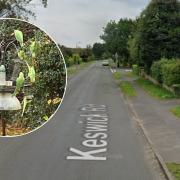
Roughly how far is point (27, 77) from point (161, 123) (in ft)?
56.4

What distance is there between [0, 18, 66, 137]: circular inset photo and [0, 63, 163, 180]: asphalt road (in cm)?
734

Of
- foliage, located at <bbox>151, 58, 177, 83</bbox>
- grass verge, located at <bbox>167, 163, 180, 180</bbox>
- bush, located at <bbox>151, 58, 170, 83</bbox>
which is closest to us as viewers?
grass verge, located at <bbox>167, 163, 180, 180</bbox>

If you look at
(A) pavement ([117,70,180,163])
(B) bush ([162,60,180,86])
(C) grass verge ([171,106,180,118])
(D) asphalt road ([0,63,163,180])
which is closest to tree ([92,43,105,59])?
(B) bush ([162,60,180,86])

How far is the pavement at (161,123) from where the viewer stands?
45.8ft

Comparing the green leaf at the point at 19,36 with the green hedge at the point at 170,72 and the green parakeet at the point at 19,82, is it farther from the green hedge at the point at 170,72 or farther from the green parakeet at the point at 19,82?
the green hedge at the point at 170,72

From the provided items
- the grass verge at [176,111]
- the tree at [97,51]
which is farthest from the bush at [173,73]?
the tree at [97,51]

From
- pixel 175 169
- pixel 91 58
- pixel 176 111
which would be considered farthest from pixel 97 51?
pixel 175 169

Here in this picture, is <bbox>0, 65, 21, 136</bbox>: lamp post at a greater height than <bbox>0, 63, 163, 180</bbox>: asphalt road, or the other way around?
<bbox>0, 65, 21, 136</bbox>: lamp post

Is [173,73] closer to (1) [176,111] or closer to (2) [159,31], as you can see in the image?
(1) [176,111]

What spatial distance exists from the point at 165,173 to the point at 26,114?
8179 mm

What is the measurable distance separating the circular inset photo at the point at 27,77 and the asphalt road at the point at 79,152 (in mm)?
7344

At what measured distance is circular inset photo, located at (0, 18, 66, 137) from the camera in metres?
2.98

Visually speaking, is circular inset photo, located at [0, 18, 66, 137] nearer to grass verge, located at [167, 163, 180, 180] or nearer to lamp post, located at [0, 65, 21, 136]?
lamp post, located at [0, 65, 21, 136]

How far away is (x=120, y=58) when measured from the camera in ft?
346
